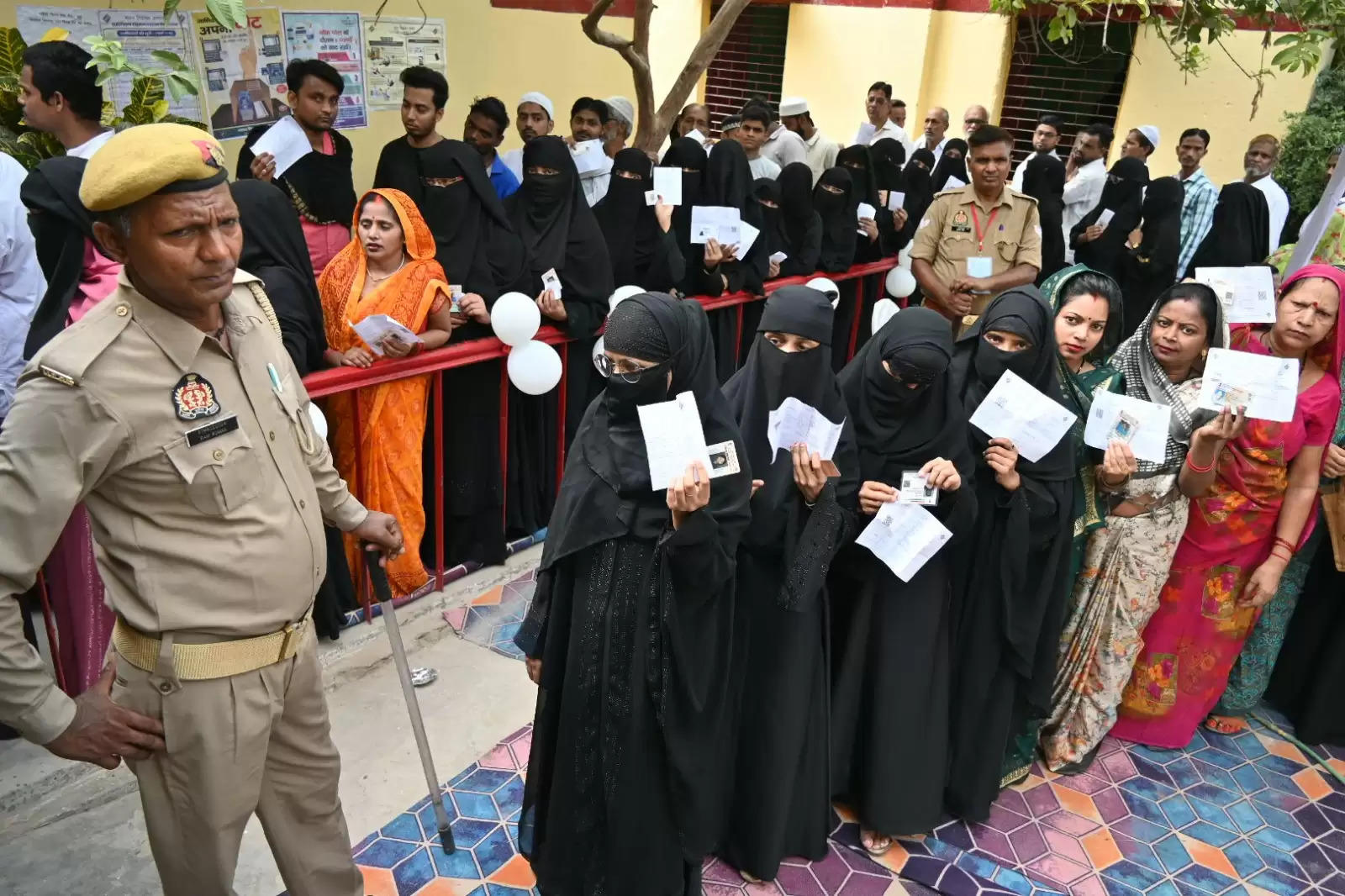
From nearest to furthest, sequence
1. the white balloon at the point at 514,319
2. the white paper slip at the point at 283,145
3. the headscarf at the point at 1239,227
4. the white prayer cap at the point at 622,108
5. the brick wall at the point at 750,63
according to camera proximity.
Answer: the white balloon at the point at 514,319
the white paper slip at the point at 283,145
the white prayer cap at the point at 622,108
the headscarf at the point at 1239,227
the brick wall at the point at 750,63

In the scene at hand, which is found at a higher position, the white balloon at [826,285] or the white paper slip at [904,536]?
the white balloon at [826,285]

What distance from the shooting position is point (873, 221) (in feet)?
22.1

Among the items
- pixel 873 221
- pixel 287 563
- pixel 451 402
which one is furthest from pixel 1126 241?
pixel 287 563

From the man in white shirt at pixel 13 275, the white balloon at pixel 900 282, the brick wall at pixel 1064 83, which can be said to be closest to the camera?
the man in white shirt at pixel 13 275

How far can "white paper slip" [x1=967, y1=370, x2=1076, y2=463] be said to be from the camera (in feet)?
9.41

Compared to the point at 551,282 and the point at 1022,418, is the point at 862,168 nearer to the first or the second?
the point at 551,282

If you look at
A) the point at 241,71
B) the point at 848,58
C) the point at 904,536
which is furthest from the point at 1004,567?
the point at 848,58

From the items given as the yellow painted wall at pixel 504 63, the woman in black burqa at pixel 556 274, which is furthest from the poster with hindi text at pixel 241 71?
the woman in black burqa at pixel 556 274

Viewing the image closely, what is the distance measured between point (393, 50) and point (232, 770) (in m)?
5.82

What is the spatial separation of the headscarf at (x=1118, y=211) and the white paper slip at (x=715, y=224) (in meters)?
3.85

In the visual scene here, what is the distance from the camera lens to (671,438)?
7.26 ft

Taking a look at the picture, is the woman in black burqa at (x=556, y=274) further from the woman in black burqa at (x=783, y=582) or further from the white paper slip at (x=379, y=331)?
the woman in black burqa at (x=783, y=582)

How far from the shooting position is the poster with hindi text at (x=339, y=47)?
596 centimetres

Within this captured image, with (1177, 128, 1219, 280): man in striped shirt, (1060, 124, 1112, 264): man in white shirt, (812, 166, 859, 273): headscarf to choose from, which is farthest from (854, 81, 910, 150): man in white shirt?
(812, 166, 859, 273): headscarf
